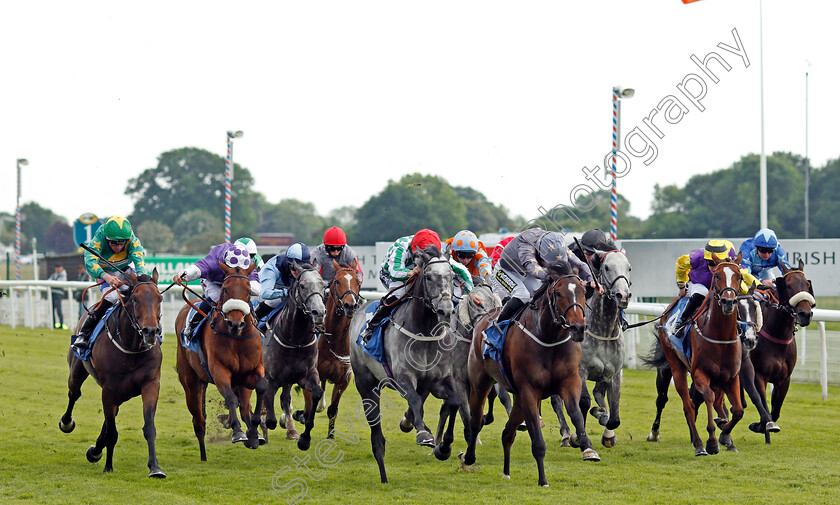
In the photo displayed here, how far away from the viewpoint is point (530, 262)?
6.88m

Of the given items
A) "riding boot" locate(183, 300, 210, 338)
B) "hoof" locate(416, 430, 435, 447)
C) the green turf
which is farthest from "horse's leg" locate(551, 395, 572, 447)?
"riding boot" locate(183, 300, 210, 338)

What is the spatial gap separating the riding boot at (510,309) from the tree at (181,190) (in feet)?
167

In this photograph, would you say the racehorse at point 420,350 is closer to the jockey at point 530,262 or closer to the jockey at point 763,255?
the jockey at point 530,262

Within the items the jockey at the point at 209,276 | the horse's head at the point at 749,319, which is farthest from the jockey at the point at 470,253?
the horse's head at the point at 749,319

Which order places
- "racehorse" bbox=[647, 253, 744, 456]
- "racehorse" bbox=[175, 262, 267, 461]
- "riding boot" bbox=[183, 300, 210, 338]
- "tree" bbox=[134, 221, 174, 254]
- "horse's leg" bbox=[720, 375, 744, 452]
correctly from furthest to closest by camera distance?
"tree" bbox=[134, 221, 174, 254]
"riding boot" bbox=[183, 300, 210, 338]
"horse's leg" bbox=[720, 375, 744, 452]
"racehorse" bbox=[647, 253, 744, 456]
"racehorse" bbox=[175, 262, 267, 461]

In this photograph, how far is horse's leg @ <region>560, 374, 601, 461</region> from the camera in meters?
6.27

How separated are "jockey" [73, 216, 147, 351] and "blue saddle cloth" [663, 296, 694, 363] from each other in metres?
4.52

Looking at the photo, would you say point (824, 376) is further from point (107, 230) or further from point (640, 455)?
point (107, 230)

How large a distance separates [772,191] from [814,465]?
140 feet

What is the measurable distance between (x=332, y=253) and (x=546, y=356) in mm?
2894

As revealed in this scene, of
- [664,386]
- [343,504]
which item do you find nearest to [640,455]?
[664,386]

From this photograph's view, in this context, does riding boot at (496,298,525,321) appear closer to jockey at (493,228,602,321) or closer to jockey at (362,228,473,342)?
jockey at (493,228,602,321)

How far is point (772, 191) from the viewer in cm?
4722

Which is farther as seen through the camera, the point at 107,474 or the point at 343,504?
the point at 107,474
